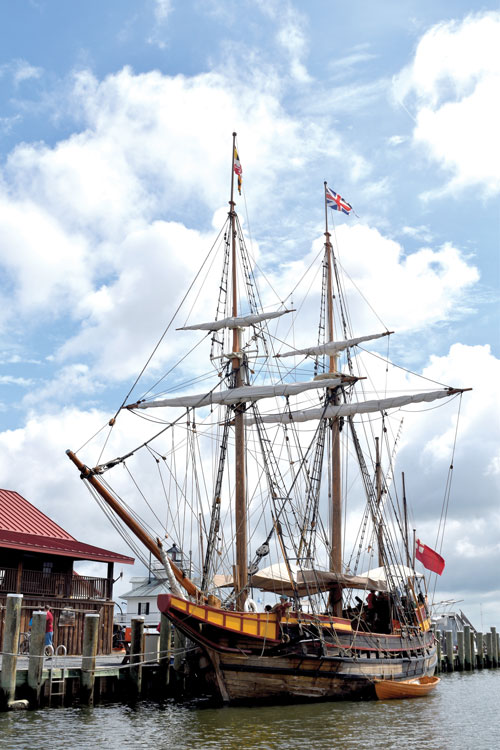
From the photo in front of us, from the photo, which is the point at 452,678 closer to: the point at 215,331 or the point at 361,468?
the point at 361,468

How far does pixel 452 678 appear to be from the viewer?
47.8 metres

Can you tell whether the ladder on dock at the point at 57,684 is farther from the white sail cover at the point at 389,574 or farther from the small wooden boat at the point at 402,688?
the white sail cover at the point at 389,574

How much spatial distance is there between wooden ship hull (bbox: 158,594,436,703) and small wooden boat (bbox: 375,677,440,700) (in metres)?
0.47

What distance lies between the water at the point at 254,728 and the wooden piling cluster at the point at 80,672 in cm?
62

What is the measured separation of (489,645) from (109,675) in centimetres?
3952

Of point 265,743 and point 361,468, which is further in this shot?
point 361,468

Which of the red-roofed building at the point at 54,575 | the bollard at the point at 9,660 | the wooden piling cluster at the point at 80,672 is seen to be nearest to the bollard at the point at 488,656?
the red-roofed building at the point at 54,575

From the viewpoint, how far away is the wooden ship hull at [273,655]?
2697 cm

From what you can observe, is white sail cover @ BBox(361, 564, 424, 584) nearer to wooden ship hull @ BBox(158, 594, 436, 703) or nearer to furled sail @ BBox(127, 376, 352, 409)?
wooden ship hull @ BBox(158, 594, 436, 703)

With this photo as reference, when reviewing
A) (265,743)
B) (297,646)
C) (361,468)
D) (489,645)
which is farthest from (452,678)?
(265,743)

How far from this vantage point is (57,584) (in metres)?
34.2

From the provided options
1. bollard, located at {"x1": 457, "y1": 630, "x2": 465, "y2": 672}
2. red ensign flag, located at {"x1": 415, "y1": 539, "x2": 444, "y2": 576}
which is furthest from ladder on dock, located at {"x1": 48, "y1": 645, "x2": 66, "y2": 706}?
bollard, located at {"x1": 457, "y1": 630, "x2": 465, "y2": 672}

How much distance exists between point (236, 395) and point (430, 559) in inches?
619

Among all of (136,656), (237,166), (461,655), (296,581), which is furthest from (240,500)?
(461,655)
